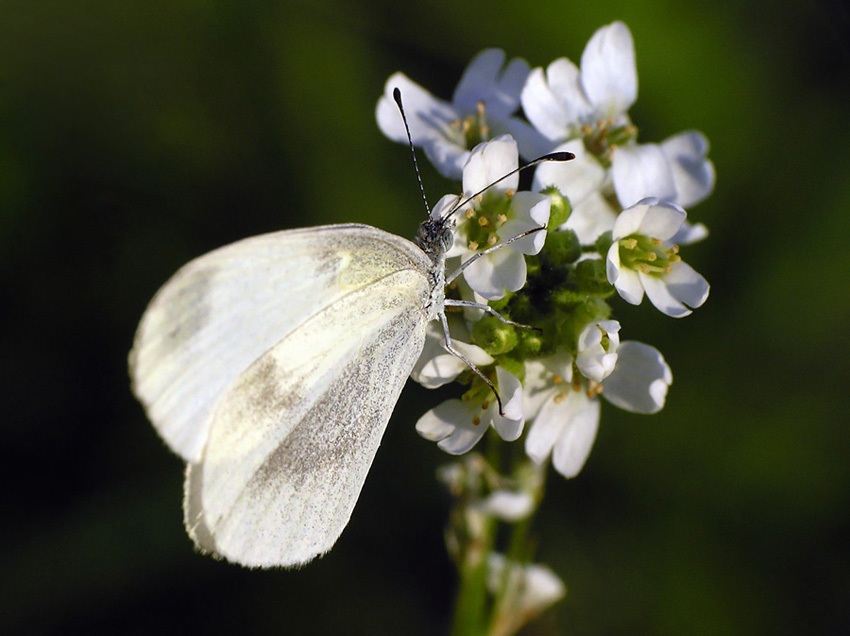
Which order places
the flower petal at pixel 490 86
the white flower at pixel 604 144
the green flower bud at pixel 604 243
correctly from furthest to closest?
the flower petal at pixel 490 86, the white flower at pixel 604 144, the green flower bud at pixel 604 243

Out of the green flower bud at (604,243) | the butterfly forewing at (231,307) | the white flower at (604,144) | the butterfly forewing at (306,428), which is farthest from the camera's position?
the white flower at (604,144)

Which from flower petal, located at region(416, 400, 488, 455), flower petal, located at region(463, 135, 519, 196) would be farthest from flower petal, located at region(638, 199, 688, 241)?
flower petal, located at region(416, 400, 488, 455)

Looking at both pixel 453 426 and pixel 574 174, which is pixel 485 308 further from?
pixel 574 174

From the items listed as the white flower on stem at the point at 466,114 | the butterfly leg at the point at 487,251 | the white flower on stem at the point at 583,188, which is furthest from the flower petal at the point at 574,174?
the butterfly leg at the point at 487,251

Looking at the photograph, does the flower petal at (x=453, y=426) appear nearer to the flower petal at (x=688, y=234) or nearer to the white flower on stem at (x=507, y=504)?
the white flower on stem at (x=507, y=504)

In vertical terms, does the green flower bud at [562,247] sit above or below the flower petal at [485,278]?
below

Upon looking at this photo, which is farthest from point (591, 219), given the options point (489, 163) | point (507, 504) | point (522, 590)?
point (522, 590)

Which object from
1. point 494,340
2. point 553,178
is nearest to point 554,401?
point 494,340
